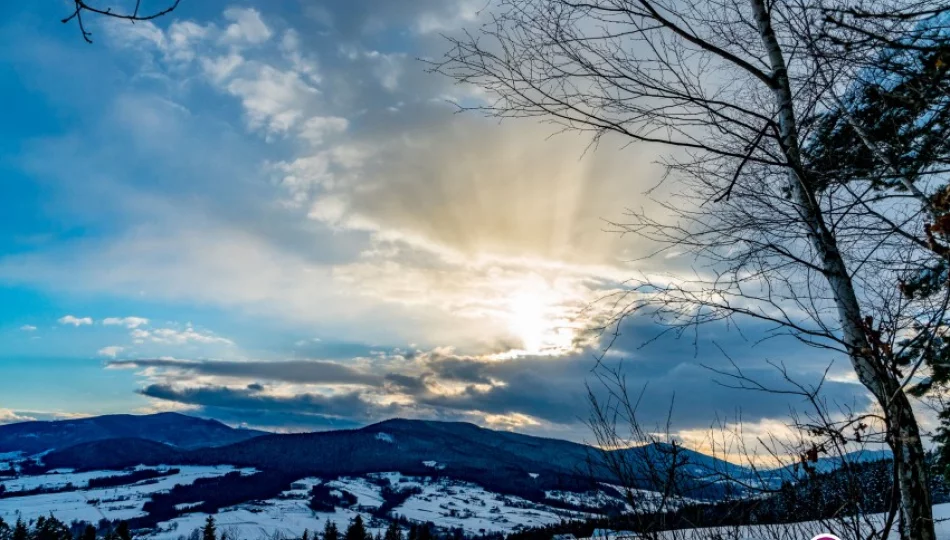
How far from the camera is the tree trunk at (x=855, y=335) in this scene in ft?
6.94

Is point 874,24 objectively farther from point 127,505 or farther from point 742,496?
point 127,505

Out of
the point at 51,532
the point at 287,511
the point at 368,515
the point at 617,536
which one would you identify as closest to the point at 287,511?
the point at 287,511

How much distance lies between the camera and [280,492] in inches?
7564

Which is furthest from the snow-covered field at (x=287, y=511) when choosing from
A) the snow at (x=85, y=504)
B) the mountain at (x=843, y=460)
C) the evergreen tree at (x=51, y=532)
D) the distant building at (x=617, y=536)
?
the mountain at (x=843, y=460)

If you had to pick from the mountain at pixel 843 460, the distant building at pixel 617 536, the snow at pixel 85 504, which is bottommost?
the snow at pixel 85 504

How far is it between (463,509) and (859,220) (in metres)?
175

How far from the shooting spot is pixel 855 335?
2846 mm

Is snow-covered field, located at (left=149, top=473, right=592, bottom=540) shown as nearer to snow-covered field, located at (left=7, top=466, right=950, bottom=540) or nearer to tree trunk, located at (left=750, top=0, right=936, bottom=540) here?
snow-covered field, located at (left=7, top=466, right=950, bottom=540)

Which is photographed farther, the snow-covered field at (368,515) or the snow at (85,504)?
the snow at (85,504)

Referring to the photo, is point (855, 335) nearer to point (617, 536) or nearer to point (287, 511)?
point (617, 536)

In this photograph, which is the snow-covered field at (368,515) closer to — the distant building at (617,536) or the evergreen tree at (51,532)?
the evergreen tree at (51,532)

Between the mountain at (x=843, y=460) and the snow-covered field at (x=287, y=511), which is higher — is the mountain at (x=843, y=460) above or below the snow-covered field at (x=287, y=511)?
above

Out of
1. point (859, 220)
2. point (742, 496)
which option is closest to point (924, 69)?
point (859, 220)

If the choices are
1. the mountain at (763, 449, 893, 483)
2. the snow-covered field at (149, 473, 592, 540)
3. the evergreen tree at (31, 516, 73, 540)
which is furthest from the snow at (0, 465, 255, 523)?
the mountain at (763, 449, 893, 483)
